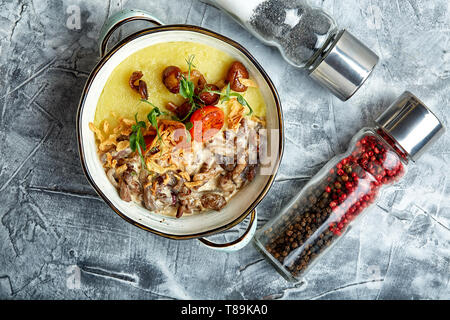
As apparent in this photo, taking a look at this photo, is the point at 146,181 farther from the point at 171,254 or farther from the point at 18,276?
the point at 18,276

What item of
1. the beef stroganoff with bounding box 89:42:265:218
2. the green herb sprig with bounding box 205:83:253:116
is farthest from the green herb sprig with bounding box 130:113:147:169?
the green herb sprig with bounding box 205:83:253:116

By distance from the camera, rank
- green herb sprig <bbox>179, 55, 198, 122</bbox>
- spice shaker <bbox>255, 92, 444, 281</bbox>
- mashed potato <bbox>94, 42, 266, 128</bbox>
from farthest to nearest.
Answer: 1. spice shaker <bbox>255, 92, 444, 281</bbox>
2. mashed potato <bbox>94, 42, 266, 128</bbox>
3. green herb sprig <bbox>179, 55, 198, 122</bbox>

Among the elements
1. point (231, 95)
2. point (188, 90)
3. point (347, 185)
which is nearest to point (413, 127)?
point (347, 185)

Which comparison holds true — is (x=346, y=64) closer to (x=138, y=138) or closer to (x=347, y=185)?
(x=347, y=185)

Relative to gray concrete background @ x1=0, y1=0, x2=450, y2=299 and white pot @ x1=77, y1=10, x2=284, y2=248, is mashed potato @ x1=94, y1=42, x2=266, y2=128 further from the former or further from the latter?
gray concrete background @ x1=0, y1=0, x2=450, y2=299

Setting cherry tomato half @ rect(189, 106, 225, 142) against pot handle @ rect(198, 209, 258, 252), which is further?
pot handle @ rect(198, 209, 258, 252)
